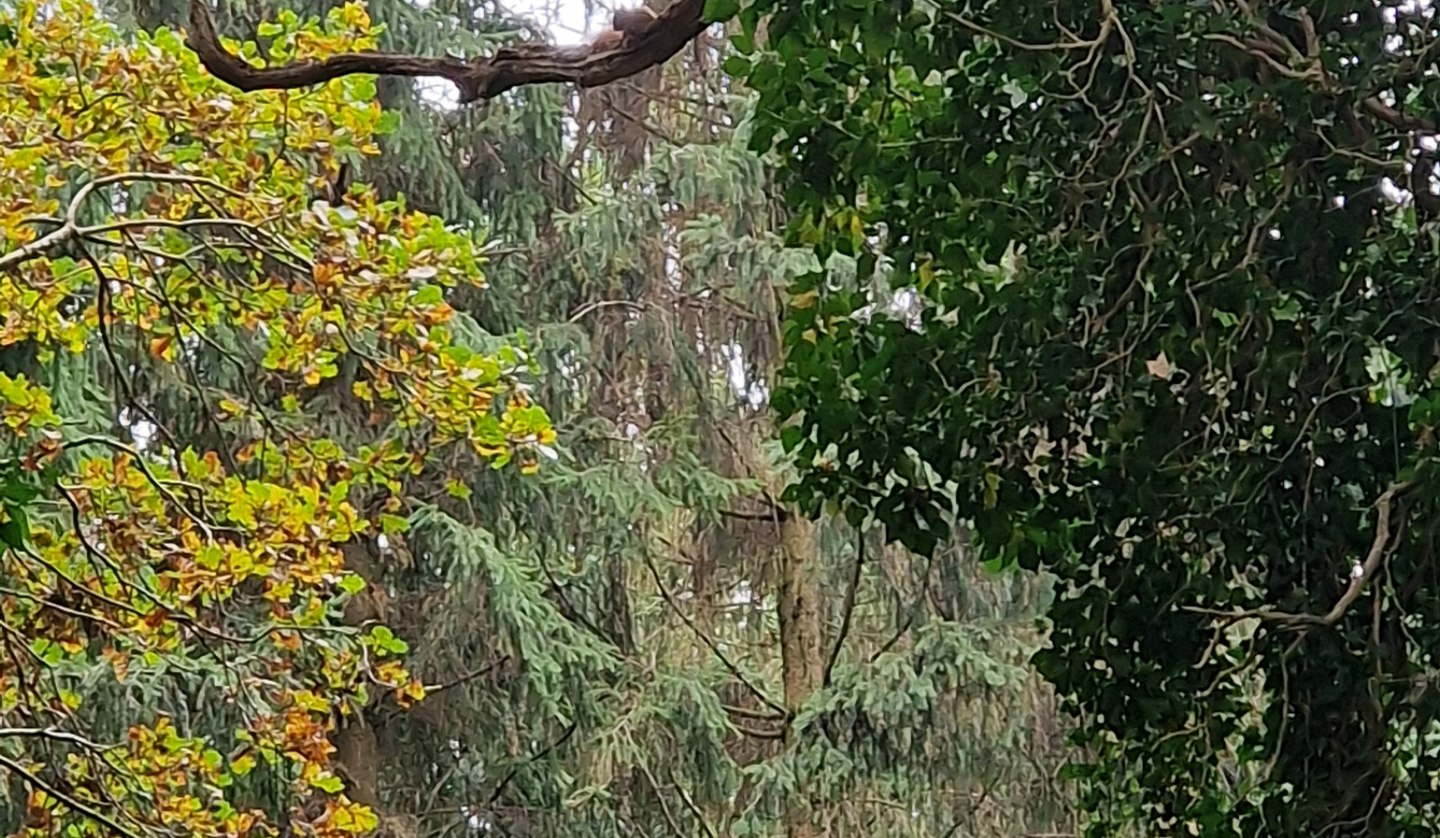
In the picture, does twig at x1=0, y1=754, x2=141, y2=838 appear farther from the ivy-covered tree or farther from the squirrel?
the ivy-covered tree

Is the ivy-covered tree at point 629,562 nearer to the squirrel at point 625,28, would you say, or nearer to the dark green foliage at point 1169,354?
the squirrel at point 625,28

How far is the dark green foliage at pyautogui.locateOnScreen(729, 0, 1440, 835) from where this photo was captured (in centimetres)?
143

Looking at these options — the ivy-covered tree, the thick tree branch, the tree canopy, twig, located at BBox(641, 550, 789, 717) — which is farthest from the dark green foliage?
twig, located at BBox(641, 550, 789, 717)

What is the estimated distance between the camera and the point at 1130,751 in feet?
5.46

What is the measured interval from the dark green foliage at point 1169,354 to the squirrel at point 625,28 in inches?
12.1

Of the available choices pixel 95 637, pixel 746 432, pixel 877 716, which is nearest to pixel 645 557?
pixel 746 432

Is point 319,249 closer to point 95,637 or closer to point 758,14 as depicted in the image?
point 758,14

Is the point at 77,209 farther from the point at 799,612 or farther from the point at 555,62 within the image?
the point at 799,612

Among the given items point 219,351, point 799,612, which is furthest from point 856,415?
point 799,612

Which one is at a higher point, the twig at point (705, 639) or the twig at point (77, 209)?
the twig at point (77, 209)

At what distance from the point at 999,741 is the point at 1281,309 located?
4.45m

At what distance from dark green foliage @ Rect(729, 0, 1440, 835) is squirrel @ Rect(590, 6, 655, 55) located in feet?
1.01

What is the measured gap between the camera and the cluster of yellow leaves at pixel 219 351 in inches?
101

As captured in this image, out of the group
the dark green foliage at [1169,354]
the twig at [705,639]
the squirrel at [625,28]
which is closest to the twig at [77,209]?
the squirrel at [625,28]
